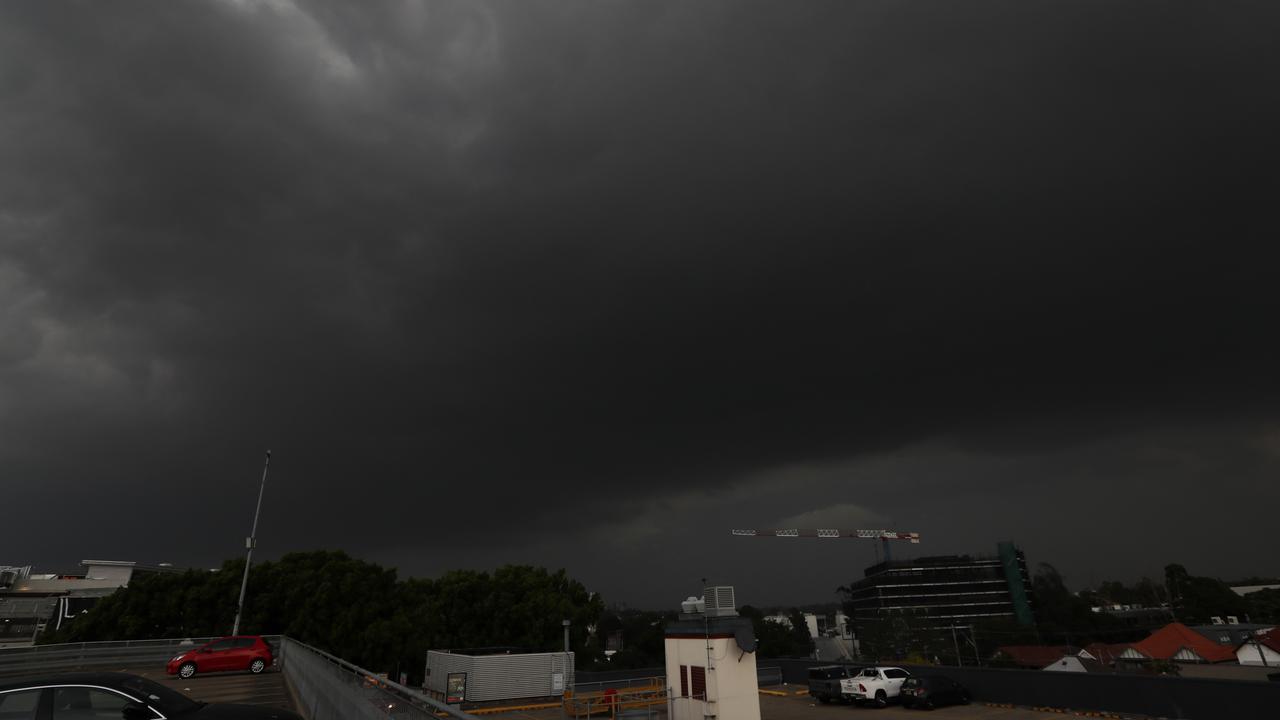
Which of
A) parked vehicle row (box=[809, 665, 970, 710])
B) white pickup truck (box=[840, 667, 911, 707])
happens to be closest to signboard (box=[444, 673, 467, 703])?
parked vehicle row (box=[809, 665, 970, 710])

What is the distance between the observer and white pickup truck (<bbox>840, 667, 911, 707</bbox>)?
33.9 meters

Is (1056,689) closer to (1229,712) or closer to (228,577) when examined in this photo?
(1229,712)

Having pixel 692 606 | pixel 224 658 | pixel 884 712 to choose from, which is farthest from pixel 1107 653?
pixel 224 658

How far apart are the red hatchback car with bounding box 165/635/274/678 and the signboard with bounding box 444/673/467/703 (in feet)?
44.5

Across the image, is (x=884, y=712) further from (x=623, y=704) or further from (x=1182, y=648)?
(x=1182, y=648)

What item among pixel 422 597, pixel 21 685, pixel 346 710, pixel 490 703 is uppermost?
pixel 422 597

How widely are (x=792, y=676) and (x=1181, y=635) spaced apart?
249 feet

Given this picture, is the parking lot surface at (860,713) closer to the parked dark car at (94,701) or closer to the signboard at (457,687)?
the signboard at (457,687)

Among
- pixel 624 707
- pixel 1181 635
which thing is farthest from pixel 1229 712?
pixel 1181 635

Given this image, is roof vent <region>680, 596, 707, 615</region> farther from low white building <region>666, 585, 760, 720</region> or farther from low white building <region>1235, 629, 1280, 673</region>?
low white building <region>1235, 629, 1280, 673</region>

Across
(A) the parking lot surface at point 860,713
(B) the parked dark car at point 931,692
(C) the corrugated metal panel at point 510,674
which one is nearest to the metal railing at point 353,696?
(A) the parking lot surface at point 860,713

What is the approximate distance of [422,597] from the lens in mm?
65938

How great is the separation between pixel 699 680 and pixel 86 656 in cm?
3145

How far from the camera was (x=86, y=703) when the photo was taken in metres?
9.42
